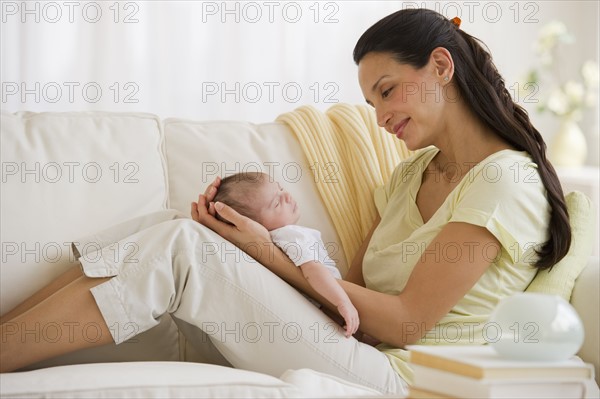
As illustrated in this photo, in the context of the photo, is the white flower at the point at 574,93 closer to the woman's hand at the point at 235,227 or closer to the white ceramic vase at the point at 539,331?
the woman's hand at the point at 235,227

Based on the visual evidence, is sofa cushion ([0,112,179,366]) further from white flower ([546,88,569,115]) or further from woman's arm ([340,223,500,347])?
white flower ([546,88,569,115])

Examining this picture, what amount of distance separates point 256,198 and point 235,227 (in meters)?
0.09

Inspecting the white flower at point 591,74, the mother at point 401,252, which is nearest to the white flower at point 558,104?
the white flower at point 591,74

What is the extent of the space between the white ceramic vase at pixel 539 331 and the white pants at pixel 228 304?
0.58 m

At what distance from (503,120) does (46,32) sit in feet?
6.46

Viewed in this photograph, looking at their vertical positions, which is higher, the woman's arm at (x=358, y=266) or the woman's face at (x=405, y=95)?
the woman's face at (x=405, y=95)

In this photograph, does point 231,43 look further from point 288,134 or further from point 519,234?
point 519,234

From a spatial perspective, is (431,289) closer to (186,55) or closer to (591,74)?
(186,55)

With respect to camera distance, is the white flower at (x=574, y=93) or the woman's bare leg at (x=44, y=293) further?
the white flower at (x=574, y=93)

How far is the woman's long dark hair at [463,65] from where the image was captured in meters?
1.70

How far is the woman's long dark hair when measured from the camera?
5.58 feet

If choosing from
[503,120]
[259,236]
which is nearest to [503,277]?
[503,120]

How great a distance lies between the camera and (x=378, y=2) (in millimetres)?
3469

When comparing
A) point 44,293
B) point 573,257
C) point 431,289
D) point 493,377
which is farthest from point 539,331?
point 44,293
